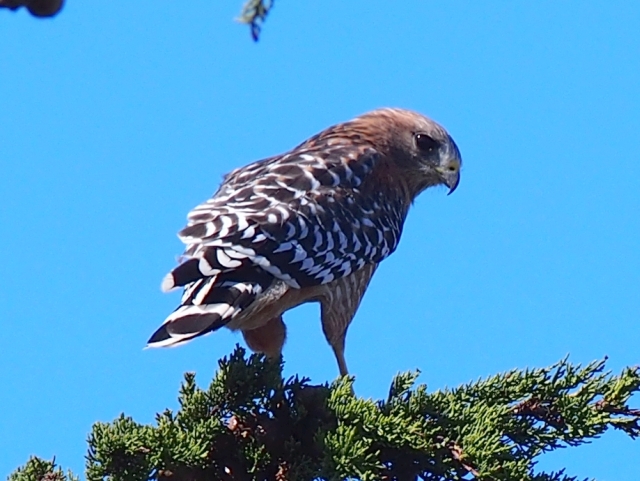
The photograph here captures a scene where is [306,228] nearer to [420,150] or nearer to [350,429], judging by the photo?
[420,150]

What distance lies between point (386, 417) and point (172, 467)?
671 mm

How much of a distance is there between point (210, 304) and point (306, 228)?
3.68 feet

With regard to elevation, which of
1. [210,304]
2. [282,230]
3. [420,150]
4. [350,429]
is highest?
[420,150]

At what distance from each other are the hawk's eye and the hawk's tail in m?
2.47

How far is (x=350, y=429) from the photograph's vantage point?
265 cm

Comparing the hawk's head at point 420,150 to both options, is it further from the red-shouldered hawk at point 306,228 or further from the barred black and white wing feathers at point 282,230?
the barred black and white wing feathers at point 282,230

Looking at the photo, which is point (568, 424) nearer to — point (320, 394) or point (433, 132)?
point (320, 394)

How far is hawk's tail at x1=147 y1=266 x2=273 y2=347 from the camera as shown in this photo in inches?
138

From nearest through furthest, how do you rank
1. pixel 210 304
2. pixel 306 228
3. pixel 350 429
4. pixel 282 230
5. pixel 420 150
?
pixel 350 429 < pixel 210 304 < pixel 282 230 < pixel 306 228 < pixel 420 150

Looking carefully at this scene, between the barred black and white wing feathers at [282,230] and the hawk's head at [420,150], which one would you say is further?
the hawk's head at [420,150]

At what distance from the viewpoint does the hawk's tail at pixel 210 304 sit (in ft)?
11.5

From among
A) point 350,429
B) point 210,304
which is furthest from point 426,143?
point 350,429

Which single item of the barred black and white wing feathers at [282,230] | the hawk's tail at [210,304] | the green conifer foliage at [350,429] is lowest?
the green conifer foliage at [350,429]

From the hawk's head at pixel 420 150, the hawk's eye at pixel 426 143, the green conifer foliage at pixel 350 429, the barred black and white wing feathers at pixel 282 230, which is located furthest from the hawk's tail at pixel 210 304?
the hawk's eye at pixel 426 143
